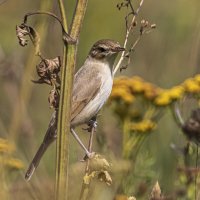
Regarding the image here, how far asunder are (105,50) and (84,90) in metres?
0.41

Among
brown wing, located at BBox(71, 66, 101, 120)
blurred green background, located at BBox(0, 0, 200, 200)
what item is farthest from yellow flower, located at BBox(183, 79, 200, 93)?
brown wing, located at BBox(71, 66, 101, 120)

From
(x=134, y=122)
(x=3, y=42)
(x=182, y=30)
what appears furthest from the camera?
(x=182, y=30)

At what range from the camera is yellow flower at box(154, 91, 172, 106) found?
630cm

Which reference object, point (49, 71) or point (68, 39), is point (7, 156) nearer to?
point (49, 71)

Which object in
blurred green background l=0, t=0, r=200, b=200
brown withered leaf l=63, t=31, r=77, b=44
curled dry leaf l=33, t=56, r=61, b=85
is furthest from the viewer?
blurred green background l=0, t=0, r=200, b=200

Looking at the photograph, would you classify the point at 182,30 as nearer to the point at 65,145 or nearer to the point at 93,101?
the point at 93,101

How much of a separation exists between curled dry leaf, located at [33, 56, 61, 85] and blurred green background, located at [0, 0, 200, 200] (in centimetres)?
26

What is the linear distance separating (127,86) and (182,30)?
3.88 m

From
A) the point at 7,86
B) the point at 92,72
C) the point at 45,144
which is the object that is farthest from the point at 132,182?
the point at 7,86

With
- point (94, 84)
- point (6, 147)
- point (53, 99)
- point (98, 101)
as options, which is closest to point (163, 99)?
point (98, 101)

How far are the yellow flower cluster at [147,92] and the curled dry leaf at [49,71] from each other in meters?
2.20

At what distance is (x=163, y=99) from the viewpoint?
6375 mm

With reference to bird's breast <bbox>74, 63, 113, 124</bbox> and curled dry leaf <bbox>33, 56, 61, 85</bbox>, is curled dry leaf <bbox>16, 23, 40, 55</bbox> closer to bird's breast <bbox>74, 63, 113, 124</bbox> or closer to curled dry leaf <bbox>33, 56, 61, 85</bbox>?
curled dry leaf <bbox>33, 56, 61, 85</bbox>

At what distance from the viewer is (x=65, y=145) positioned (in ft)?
12.5
